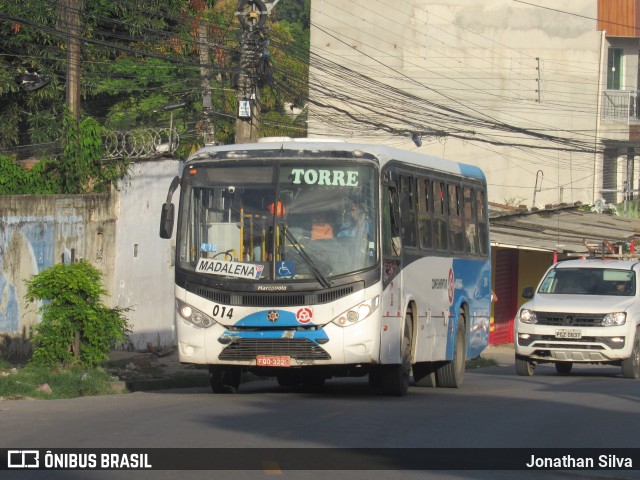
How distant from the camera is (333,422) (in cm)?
1177

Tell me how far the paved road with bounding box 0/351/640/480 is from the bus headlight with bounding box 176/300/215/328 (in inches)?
37.0

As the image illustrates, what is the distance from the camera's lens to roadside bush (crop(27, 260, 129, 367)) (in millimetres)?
17578

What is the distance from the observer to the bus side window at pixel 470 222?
18.6 m

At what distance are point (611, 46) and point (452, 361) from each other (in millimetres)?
30186

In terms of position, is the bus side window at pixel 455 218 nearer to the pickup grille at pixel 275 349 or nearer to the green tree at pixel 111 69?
the pickup grille at pixel 275 349

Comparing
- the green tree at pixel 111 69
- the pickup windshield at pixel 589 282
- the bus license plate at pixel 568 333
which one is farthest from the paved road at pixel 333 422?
the green tree at pixel 111 69

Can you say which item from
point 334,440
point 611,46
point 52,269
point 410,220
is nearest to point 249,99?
point 52,269

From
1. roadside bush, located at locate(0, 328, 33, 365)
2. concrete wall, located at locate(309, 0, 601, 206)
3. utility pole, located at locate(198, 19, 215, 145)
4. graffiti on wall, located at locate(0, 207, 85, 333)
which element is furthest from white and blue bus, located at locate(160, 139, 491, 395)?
concrete wall, located at locate(309, 0, 601, 206)

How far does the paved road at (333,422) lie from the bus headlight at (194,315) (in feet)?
3.09

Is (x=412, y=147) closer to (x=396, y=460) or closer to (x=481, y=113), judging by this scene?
(x=481, y=113)

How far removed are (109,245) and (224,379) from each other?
341 inches

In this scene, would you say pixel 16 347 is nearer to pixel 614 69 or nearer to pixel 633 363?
pixel 633 363

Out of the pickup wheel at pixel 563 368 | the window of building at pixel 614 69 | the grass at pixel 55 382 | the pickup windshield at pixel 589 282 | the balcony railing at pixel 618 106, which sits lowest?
the pickup wheel at pixel 563 368

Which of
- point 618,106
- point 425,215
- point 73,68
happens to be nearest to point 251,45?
point 73,68
